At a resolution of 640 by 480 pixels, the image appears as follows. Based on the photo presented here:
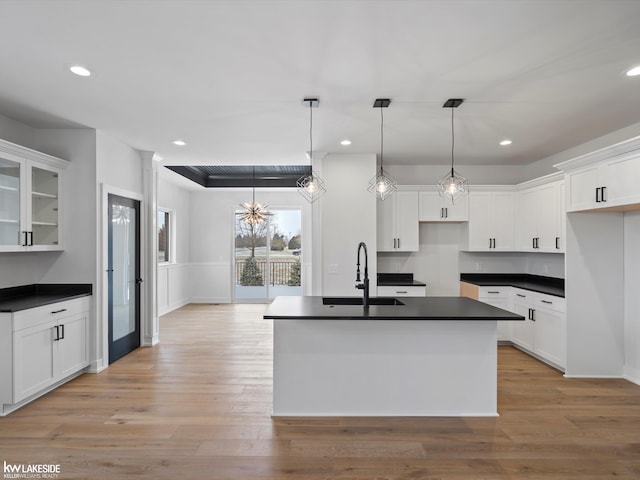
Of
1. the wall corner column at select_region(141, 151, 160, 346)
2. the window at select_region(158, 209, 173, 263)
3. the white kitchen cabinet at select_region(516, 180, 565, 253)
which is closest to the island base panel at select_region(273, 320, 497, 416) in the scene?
the white kitchen cabinet at select_region(516, 180, 565, 253)

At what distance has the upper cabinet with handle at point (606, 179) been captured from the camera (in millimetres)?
3233

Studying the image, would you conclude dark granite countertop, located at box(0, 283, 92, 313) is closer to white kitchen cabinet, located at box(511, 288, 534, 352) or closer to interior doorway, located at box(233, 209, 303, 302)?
interior doorway, located at box(233, 209, 303, 302)

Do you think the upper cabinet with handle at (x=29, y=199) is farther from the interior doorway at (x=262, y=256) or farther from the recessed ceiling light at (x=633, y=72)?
the recessed ceiling light at (x=633, y=72)

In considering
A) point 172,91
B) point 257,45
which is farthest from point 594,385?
point 172,91

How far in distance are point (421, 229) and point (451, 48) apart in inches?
148

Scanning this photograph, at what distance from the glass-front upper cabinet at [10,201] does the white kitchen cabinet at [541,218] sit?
234 inches

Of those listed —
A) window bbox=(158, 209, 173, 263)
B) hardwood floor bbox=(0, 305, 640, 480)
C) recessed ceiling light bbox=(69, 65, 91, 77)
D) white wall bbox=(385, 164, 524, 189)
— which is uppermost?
recessed ceiling light bbox=(69, 65, 91, 77)

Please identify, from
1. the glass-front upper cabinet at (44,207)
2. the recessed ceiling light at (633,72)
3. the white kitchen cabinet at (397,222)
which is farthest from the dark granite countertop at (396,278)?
the glass-front upper cabinet at (44,207)

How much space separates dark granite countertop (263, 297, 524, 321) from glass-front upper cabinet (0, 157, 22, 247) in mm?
2595

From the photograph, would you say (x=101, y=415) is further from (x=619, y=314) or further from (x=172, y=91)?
(x=619, y=314)

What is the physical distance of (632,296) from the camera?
12.7 feet

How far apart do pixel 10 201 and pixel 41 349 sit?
144 cm

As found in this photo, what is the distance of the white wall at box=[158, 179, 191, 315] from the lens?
24.3 feet

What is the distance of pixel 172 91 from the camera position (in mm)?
3135
